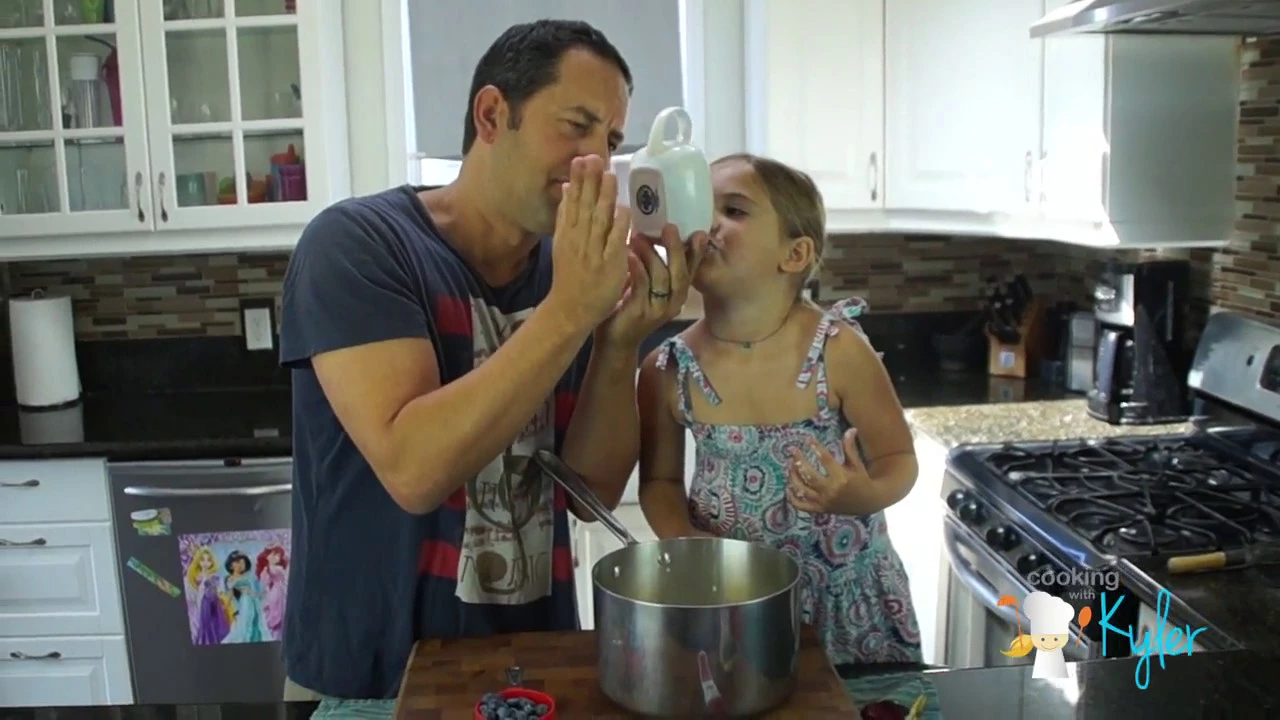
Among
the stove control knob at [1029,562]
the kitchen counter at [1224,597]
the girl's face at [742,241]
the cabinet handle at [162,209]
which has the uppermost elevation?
the cabinet handle at [162,209]

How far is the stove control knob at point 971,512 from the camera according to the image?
7.03 ft

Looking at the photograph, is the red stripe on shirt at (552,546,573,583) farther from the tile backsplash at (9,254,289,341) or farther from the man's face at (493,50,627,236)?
the tile backsplash at (9,254,289,341)

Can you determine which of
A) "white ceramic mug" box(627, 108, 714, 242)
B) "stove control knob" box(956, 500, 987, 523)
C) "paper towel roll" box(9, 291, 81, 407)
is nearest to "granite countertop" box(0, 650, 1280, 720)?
"white ceramic mug" box(627, 108, 714, 242)

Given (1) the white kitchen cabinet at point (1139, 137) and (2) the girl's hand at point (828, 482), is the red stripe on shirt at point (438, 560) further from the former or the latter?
(1) the white kitchen cabinet at point (1139, 137)

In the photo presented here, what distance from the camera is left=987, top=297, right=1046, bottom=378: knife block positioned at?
9.97 feet

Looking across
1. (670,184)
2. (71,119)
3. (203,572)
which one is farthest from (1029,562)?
(71,119)

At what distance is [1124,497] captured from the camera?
77.7 inches

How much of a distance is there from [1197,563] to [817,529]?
0.63m

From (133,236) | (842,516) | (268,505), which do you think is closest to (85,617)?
(268,505)

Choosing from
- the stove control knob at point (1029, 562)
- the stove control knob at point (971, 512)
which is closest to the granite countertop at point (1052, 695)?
the stove control knob at point (1029, 562)

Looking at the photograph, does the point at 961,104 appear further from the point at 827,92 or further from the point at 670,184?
the point at 670,184

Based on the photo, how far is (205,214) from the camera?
2.80 meters

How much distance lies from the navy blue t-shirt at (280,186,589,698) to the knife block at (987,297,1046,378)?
2090 millimetres

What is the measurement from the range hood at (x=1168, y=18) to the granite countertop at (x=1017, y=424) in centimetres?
82
